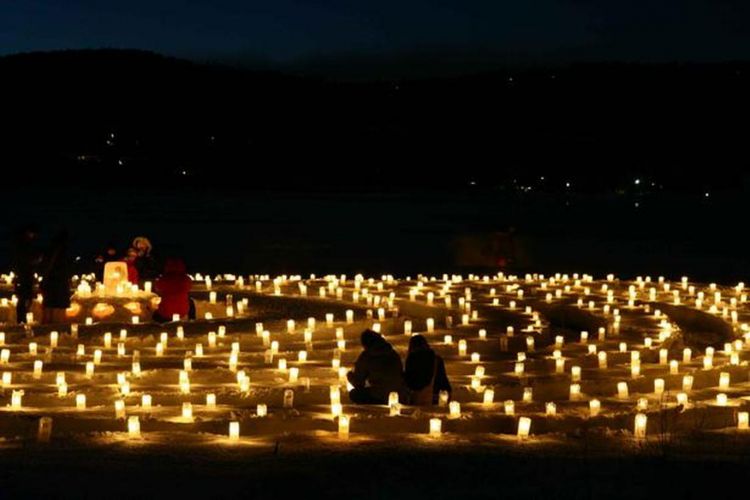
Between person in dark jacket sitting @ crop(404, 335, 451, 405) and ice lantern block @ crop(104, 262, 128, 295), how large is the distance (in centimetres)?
650

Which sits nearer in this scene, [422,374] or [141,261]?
[422,374]

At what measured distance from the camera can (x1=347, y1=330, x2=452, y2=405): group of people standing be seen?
9898mm

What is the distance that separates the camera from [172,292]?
14.6 metres

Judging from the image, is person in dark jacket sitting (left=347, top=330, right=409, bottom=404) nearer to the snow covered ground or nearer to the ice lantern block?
the snow covered ground

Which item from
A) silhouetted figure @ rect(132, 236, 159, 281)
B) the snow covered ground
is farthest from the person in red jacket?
silhouetted figure @ rect(132, 236, 159, 281)

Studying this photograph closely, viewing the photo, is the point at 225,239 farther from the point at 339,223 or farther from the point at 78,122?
the point at 78,122

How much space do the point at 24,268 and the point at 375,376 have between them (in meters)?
6.09

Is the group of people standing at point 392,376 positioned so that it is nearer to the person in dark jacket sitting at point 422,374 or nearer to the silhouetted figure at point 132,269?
the person in dark jacket sitting at point 422,374

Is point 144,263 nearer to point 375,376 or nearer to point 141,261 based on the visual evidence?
point 141,261

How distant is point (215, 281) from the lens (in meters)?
19.3

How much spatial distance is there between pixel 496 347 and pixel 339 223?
98.3 feet

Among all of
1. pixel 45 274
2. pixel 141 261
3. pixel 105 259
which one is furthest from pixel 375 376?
pixel 141 261

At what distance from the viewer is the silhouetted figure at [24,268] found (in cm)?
1469

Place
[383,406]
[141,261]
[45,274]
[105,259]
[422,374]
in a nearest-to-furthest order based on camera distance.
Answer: [383,406], [422,374], [45,274], [105,259], [141,261]
